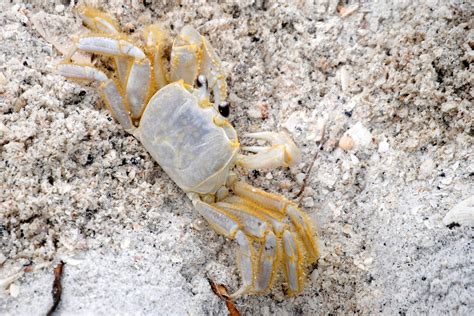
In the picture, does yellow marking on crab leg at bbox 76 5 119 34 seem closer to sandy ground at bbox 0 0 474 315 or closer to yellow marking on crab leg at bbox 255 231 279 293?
sandy ground at bbox 0 0 474 315

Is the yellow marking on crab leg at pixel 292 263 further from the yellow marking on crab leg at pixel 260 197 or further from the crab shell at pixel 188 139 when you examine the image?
the crab shell at pixel 188 139

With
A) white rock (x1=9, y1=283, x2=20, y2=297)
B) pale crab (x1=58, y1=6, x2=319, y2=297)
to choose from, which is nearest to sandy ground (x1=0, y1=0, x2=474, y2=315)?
white rock (x1=9, y1=283, x2=20, y2=297)

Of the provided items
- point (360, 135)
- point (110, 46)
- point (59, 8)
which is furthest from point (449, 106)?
point (59, 8)

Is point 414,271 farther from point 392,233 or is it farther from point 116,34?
point 116,34

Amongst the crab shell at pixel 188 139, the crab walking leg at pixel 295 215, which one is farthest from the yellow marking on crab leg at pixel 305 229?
the crab shell at pixel 188 139

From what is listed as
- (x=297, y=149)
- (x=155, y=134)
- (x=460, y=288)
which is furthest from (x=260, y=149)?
(x=460, y=288)

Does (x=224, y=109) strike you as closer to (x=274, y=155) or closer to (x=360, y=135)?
(x=274, y=155)
